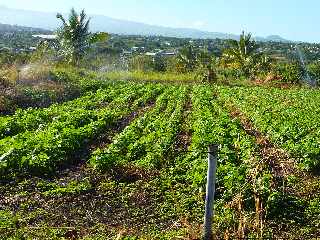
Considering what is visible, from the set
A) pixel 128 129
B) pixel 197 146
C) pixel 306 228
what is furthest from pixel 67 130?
pixel 306 228

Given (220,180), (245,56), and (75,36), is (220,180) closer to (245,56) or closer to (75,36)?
(75,36)

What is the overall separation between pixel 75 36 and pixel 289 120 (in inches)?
1062

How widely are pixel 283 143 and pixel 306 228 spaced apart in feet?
19.0

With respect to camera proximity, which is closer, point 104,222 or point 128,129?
point 104,222

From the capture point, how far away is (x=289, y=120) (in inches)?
682

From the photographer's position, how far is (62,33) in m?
41.4

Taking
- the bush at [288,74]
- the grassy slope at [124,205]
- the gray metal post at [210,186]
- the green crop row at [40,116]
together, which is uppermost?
the gray metal post at [210,186]

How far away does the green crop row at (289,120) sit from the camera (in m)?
12.3

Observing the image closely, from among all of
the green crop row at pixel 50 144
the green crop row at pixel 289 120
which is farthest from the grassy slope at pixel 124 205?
the green crop row at pixel 289 120

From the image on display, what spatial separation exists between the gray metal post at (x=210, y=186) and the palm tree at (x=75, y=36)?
34.0 metres

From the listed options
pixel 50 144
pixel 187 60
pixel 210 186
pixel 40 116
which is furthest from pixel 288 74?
pixel 210 186

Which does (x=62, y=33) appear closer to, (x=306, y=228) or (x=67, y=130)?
(x=67, y=130)

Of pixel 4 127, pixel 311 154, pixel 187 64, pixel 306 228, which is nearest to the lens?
pixel 306 228

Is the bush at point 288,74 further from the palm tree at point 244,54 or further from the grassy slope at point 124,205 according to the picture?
the grassy slope at point 124,205
